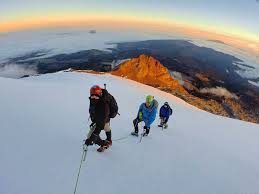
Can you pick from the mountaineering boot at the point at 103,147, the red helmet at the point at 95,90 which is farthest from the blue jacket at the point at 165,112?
the red helmet at the point at 95,90

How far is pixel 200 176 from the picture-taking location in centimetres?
889

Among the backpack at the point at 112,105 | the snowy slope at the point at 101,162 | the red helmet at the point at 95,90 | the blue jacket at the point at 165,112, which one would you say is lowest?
the blue jacket at the point at 165,112

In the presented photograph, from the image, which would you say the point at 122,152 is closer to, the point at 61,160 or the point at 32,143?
the point at 61,160

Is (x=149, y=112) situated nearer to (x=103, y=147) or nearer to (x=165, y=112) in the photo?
(x=103, y=147)

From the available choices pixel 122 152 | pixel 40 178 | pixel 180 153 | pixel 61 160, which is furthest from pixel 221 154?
pixel 40 178

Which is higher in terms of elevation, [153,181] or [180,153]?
[153,181]

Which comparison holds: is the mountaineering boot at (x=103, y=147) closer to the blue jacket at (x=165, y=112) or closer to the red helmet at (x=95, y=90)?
the red helmet at (x=95, y=90)

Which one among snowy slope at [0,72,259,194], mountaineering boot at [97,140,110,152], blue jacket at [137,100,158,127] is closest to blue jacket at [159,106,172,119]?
snowy slope at [0,72,259,194]

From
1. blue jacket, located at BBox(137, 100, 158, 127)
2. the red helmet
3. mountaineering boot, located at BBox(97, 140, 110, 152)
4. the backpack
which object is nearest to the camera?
the red helmet

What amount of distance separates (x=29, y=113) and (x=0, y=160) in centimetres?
453

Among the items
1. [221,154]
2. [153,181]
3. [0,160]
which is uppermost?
[0,160]

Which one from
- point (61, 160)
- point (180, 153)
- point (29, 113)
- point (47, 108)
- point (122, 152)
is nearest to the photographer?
point (61, 160)

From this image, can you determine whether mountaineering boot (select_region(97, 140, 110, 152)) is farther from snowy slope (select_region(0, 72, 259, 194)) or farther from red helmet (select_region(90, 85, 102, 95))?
red helmet (select_region(90, 85, 102, 95))

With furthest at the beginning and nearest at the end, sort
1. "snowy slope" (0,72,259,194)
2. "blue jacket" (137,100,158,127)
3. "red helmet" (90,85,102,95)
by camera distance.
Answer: "blue jacket" (137,100,158,127) < "red helmet" (90,85,102,95) < "snowy slope" (0,72,259,194)
